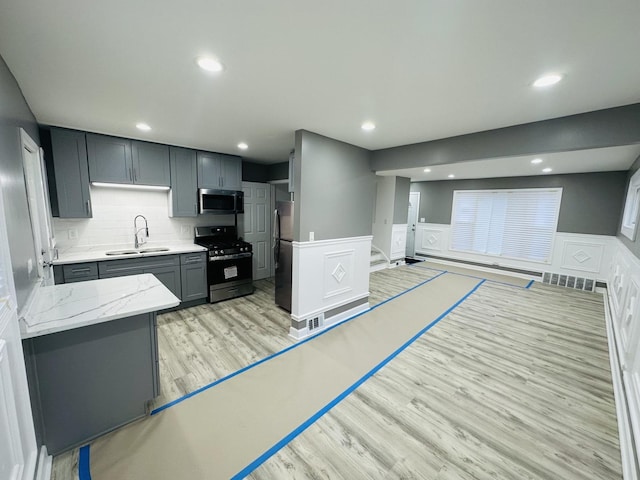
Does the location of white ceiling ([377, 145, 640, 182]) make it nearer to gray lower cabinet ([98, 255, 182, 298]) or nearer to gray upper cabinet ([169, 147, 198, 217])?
gray upper cabinet ([169, 147, 198, 217])

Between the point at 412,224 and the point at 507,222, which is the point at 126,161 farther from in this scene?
the point at 507,222

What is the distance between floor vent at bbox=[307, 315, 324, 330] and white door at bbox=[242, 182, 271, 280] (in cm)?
247

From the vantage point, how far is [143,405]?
189 cm

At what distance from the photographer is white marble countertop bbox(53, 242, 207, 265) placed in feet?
10.1

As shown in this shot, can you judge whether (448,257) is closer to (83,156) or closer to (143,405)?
(143,405)

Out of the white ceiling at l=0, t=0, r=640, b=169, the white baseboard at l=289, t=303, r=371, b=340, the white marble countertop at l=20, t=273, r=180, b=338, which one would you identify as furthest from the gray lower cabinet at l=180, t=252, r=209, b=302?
the white ceiling at l=0, t=0, r=640, b=169

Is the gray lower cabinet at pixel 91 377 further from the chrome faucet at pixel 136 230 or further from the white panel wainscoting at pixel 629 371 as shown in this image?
the white panel wainscoting at pixel 629 371

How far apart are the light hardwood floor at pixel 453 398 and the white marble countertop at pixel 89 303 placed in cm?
91

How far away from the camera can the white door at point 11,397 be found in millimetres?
972

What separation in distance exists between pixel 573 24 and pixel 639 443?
2.38m

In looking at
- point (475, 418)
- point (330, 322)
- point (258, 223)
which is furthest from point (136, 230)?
point (475, 418)

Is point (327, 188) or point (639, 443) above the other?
point (327, 188)

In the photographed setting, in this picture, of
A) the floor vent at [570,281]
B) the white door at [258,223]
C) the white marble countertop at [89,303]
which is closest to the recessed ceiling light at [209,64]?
the white marble countertop at [89,303]

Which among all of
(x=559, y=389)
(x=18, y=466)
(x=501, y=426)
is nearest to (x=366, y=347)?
(x=501, y=426)
